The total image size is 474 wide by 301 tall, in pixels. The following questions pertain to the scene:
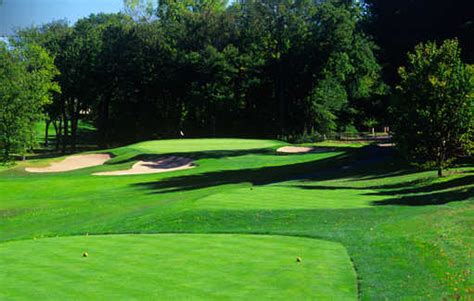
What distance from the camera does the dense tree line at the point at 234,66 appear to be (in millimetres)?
81375

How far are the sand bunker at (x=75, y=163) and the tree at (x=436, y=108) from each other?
2984 cm

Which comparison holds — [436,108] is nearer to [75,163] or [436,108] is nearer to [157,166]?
[157,166]

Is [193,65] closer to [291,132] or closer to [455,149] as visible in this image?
[291,132]

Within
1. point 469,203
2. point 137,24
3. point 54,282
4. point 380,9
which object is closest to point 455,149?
point 469,203

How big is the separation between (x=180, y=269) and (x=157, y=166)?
3693 centimetres

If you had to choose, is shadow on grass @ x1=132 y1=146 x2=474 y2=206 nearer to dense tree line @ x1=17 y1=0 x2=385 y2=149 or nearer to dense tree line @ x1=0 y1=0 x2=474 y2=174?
dense tree line @ x1=0 y1=0 x2=474 y2=174

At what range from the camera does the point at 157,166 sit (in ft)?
157

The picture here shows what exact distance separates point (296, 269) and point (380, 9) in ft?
119

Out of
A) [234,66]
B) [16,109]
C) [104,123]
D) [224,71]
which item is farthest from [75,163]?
[104,123]

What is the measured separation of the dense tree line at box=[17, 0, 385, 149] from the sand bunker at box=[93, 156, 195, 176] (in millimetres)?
32340

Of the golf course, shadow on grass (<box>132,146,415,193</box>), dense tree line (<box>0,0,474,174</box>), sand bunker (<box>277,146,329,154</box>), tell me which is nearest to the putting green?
the golf course

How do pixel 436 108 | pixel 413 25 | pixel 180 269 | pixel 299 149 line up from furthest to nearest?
pixel 299 149 → pixel 413 25 → pixel 436 108 → pixel 180 269

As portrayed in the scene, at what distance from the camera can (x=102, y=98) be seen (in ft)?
301

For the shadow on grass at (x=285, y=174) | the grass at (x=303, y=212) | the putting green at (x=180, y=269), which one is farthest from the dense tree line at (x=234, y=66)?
the putting green at (x=180, y=269)
